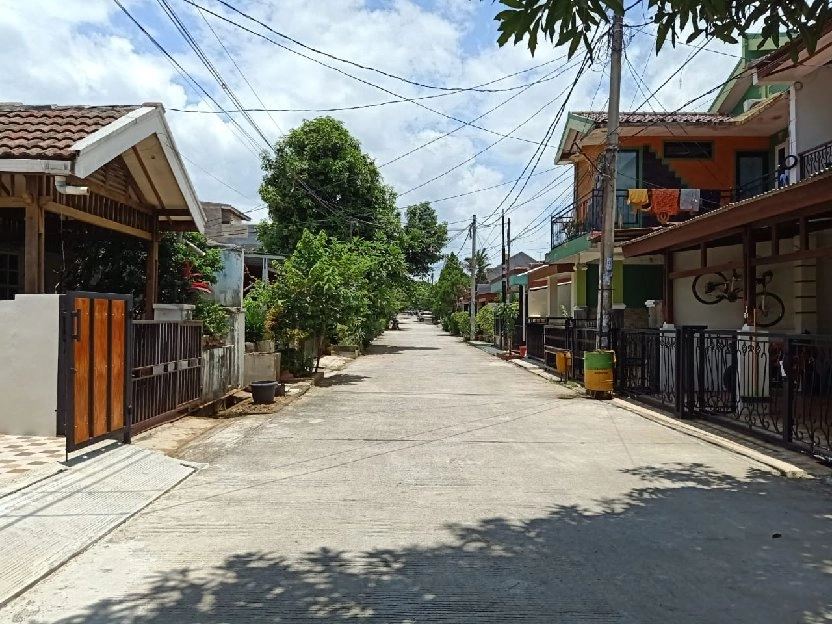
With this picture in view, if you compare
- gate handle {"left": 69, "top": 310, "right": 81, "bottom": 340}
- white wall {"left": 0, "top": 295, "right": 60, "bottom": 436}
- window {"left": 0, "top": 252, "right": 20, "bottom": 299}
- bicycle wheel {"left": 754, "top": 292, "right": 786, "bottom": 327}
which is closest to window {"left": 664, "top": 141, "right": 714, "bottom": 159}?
bicycle wheel {"left": 754, "top": 292, "right": 786, "bottom": 327}

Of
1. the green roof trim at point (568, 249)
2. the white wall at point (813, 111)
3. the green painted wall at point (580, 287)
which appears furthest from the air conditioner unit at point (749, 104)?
the white wall at point (813, 111)

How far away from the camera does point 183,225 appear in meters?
13.6

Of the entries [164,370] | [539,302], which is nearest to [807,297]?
[164,370]

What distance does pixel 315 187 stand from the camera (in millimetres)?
34469

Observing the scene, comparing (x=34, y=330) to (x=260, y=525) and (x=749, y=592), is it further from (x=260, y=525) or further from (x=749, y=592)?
(x=749, y=592)

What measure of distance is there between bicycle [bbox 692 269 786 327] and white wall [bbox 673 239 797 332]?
0.55ft

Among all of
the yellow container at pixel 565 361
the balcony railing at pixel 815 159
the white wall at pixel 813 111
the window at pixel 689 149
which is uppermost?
the window at pixel 689 149

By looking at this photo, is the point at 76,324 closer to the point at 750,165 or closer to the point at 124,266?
the point at 124,266

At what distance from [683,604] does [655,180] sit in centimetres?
2017

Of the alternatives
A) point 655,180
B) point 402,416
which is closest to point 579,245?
point 655,180

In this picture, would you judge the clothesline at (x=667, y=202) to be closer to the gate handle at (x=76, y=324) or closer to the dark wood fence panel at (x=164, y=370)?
the dark wood fence panel at (x=164, y=370)

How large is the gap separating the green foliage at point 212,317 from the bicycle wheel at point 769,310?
36.0ft

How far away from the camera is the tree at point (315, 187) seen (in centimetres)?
3394

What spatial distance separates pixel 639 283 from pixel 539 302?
1365cm
